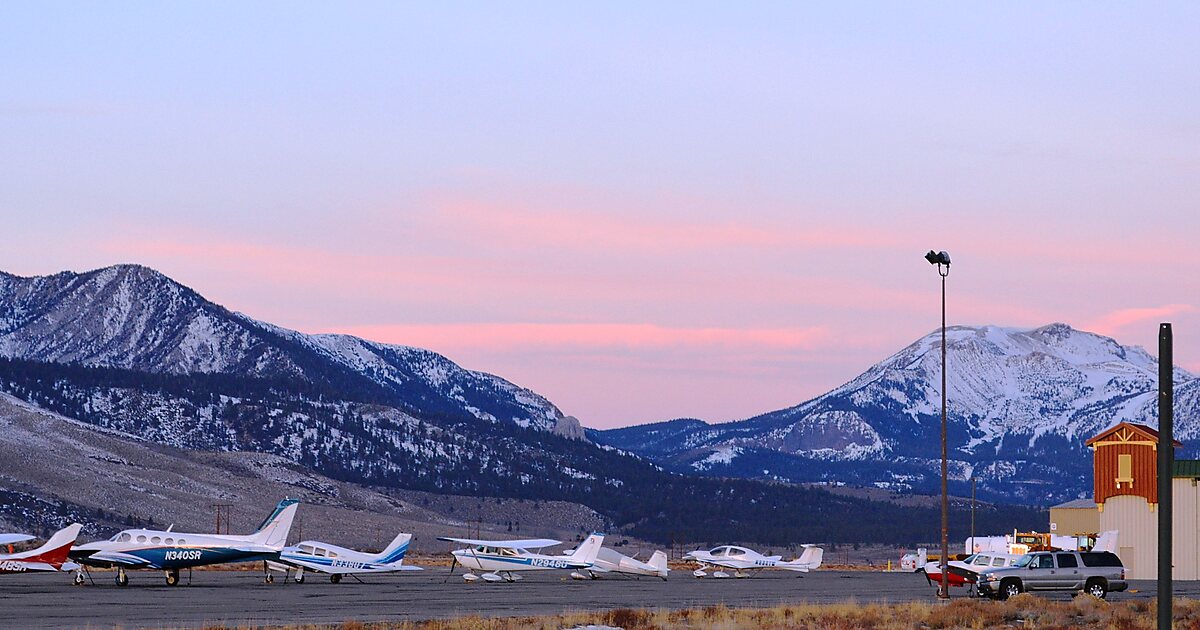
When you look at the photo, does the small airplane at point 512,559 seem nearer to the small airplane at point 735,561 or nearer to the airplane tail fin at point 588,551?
the airplane tail fin at point 588,551

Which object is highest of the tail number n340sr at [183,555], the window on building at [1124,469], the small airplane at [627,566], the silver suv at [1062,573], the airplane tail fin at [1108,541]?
the window on building at [1124,469]

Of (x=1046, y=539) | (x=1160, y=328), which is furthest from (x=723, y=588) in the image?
(x=1160, y=328)

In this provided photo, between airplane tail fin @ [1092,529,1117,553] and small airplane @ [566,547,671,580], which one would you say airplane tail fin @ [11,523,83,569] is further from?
airplane tail fin @ [1092,529,1117,553]

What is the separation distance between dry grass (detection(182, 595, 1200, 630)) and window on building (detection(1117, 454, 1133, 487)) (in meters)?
35.4

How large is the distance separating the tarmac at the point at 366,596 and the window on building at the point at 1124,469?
988 centimetres

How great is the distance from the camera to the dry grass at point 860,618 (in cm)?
3641

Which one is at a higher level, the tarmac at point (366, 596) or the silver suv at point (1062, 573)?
the silver suv at point (1062, 573)

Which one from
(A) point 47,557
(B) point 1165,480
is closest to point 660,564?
(A) point 47,557

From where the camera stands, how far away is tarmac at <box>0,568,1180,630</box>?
133ft

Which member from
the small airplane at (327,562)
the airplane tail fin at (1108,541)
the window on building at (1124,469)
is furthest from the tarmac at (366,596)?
the window on building at (1124,469)

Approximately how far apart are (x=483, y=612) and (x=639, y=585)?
24661 millimetres

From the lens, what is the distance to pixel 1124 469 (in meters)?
79.9

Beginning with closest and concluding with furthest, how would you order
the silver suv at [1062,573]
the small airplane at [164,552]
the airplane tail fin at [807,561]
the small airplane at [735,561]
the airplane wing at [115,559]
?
the silver suv at [1062,573] → the airplane wing at [115,559] → the small airplane at [164,552] → the small airplane at [735,561] → the airplane tail fin at [807,561]

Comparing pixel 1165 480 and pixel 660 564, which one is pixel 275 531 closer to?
pixel 660 564
